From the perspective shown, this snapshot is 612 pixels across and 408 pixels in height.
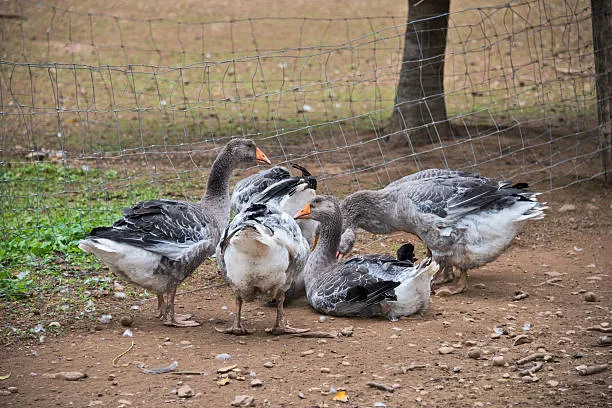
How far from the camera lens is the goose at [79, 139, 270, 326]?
205 inches

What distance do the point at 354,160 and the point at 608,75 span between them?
3488 mm

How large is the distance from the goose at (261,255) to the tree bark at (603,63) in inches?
194

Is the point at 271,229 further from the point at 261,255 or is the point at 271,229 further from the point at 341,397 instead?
the point at 341,397

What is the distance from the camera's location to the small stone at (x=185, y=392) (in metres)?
4.33

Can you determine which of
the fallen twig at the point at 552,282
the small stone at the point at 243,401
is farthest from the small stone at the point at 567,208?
the small stone at the point at 243,401

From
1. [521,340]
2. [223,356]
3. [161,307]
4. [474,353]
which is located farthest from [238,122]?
[474,353]

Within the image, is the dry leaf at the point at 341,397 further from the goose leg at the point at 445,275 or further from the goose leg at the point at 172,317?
the goose leg at the point at 445,275

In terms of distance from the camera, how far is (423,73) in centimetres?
1015

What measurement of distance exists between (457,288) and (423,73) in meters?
4.56

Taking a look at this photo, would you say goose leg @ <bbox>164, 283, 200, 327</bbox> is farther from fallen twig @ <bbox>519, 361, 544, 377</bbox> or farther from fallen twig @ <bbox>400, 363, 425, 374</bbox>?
fallen twig @ <bbox>519, 361, 544, 377</bbox>

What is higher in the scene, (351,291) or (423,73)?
(423,73)

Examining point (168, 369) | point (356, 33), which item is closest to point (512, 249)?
point (168, 369)

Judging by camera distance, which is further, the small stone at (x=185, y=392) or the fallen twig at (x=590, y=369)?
the fallen twig at (x=590, y=369)

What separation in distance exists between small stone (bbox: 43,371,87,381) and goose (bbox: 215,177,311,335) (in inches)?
46.1
